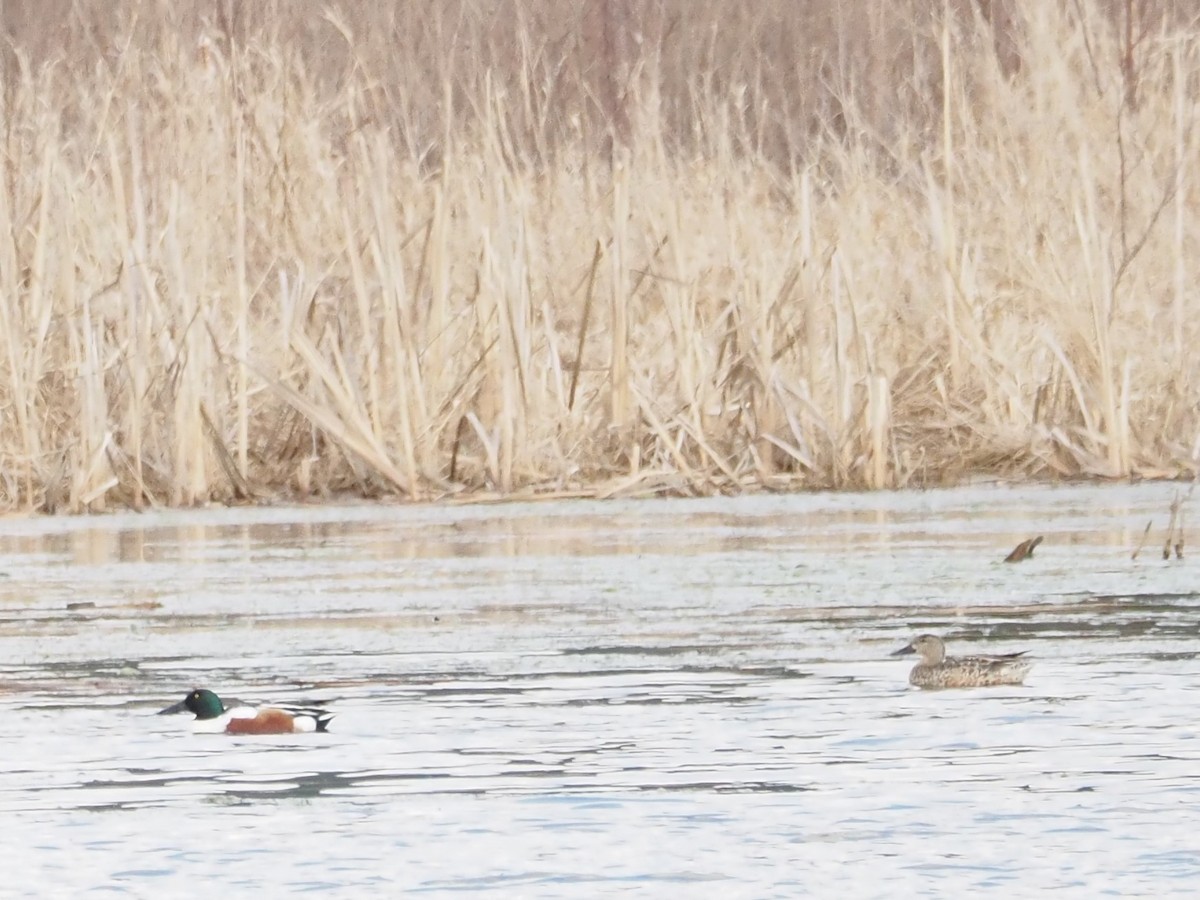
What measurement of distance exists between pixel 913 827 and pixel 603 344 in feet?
20.8

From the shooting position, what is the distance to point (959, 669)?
6.07 metres

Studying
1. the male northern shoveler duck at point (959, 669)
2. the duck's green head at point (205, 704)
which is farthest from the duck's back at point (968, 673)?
the duck's green head at point (205, 704)

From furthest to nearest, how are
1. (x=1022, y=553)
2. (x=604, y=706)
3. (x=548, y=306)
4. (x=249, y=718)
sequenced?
(x=548, y=306) < (x=1022, y=553) < (x=604, y=706) < (x=249, y=718)

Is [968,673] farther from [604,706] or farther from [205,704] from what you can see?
[205,704]

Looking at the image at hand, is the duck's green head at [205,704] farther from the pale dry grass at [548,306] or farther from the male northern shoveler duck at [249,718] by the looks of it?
the pale dry grass at [548,306]

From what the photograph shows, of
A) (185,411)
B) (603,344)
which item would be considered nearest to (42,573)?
(185,411)

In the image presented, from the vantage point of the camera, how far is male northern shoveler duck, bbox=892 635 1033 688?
19.9ft

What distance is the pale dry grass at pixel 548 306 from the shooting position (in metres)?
9.94

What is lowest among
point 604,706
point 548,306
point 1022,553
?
point 604,706

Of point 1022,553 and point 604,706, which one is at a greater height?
point 1022,553

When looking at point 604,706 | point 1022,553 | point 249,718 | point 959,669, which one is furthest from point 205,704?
point 1022,553

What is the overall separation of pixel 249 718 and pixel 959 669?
1.57m

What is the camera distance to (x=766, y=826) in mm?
4781

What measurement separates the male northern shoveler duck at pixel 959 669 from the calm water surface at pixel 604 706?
0.12 ft
